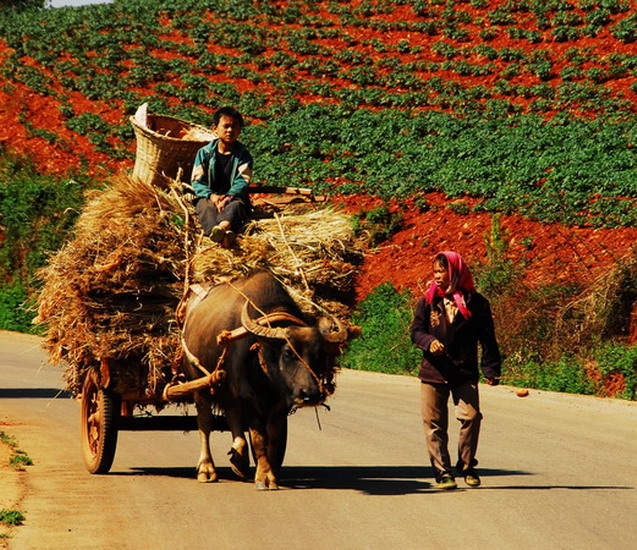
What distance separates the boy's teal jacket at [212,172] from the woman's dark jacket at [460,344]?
2.21m

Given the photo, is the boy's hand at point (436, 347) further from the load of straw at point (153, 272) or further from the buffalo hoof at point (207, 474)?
the buffalo hoof at point (207, 474)

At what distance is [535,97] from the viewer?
45125 mm

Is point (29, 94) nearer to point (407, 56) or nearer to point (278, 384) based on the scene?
point (407, 56)

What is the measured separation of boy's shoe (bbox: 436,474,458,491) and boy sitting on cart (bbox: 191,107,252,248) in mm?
2797

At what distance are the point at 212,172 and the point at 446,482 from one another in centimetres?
361

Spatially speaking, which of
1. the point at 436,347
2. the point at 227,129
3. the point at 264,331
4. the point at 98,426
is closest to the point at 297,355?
the point at 264,331

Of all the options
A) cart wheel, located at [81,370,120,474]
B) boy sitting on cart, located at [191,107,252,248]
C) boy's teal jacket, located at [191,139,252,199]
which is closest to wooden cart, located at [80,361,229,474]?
cart wheel, located at [81,370,120,474]

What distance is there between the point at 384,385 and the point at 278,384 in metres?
13.3

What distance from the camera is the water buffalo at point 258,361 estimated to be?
957cm

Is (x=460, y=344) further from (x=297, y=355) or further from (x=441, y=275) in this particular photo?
(x=297, y=355)

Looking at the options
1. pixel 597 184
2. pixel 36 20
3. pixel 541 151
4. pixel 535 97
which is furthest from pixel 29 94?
pixel 597 184

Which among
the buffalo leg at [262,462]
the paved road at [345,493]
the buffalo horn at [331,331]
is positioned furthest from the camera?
the buffalo leg at [262,462]

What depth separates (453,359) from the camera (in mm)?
10234

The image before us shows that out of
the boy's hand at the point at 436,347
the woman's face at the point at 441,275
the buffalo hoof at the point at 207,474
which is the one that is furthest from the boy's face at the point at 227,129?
the buffalo hoof at the point at 207,474
